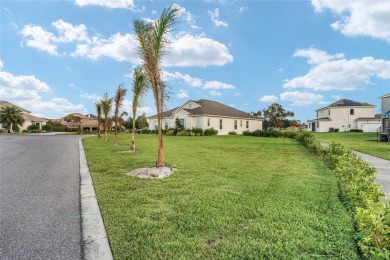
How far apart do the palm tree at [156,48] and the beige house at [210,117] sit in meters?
31.2

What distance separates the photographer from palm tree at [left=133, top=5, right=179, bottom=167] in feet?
27.2

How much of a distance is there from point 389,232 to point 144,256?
2.48 metres

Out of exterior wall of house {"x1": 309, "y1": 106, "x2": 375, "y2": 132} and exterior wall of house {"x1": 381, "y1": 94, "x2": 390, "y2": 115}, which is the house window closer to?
exterior wall of house {"x1": 381, "y1": 94, "x2": 390, "y2": 115}

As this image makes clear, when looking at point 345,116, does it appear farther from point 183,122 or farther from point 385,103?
point 183,122

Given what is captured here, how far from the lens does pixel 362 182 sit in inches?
203

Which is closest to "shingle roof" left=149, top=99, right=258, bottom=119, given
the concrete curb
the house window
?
the house window

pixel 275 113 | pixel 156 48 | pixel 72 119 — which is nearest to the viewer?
pixel 156 48

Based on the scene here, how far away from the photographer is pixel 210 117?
41250 mm

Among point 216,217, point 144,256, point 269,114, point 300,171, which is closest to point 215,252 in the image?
point 144,256

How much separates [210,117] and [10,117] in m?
42.1

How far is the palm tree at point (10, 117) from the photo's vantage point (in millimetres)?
56334

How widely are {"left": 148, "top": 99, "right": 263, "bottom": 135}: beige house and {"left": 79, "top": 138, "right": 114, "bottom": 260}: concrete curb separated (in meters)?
34.7

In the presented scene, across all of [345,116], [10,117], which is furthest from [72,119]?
[345,116]

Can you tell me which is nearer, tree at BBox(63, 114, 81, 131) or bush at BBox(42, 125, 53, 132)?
bush at BBox(42, 125, 53, 132)
